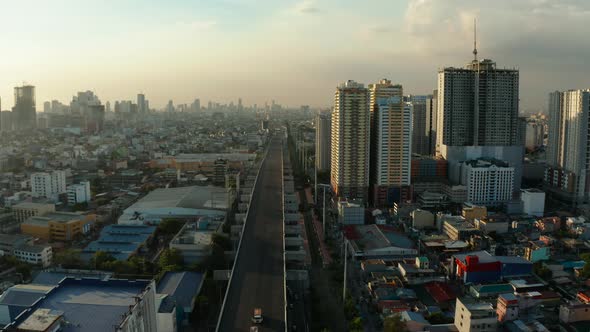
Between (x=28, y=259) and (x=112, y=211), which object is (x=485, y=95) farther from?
(x=28, y=259)

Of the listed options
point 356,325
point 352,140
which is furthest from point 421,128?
point 356,325

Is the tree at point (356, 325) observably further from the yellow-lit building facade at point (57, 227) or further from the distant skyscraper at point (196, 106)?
the distant skyscraper at point (196, 106)

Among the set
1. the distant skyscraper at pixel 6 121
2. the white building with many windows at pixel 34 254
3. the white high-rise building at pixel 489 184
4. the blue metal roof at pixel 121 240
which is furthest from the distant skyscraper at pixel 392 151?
the distant skyscraper at pixel 6 121

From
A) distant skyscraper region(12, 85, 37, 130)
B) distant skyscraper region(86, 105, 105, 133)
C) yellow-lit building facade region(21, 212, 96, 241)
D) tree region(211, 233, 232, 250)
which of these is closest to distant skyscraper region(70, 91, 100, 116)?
distant skyscraper region(86, 105, 105, 133)

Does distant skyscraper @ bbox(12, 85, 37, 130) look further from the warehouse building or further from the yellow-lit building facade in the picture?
the warehouse building

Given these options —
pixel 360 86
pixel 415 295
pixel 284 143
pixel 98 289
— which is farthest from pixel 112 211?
pixel 284 143
